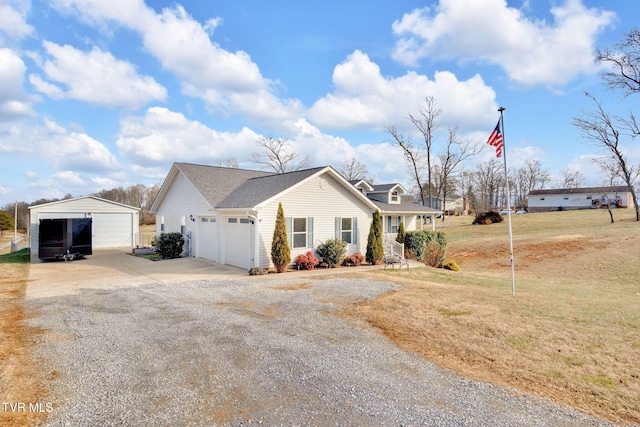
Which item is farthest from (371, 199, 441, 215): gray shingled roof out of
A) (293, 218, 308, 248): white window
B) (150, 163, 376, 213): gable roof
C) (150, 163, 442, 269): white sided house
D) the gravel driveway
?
the gravel driveway

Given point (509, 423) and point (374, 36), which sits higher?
point (374, 36)

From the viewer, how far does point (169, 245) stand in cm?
1820

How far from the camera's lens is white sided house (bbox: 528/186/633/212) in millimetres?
53688

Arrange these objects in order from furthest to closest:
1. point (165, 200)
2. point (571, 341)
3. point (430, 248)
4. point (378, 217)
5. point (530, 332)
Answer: point (165, 200)
point (430, 248)
point (378, 217)
point (530, 332)
point (571, 341)

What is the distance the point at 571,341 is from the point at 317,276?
8.63 metres

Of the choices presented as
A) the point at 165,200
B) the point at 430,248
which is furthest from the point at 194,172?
the point at 430,248

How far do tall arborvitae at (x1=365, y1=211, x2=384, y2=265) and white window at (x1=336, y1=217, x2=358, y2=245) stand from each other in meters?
0.76

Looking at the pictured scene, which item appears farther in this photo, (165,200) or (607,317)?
(165,200)

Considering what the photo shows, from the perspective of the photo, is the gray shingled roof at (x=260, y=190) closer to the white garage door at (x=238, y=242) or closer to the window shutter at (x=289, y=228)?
the white garage door at (x=238, y=242)

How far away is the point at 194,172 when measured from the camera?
19.0 metres

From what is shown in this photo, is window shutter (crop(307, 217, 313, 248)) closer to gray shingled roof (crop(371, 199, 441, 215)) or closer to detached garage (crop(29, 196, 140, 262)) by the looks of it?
gray shingled roof (crop(371, 199, 441, 215))

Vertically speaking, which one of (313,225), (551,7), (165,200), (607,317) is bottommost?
(607,317)

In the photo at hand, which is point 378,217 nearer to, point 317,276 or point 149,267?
point 317,276

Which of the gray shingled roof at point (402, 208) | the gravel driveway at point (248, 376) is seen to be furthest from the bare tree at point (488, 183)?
the gravel driveway at point (248, 376)
